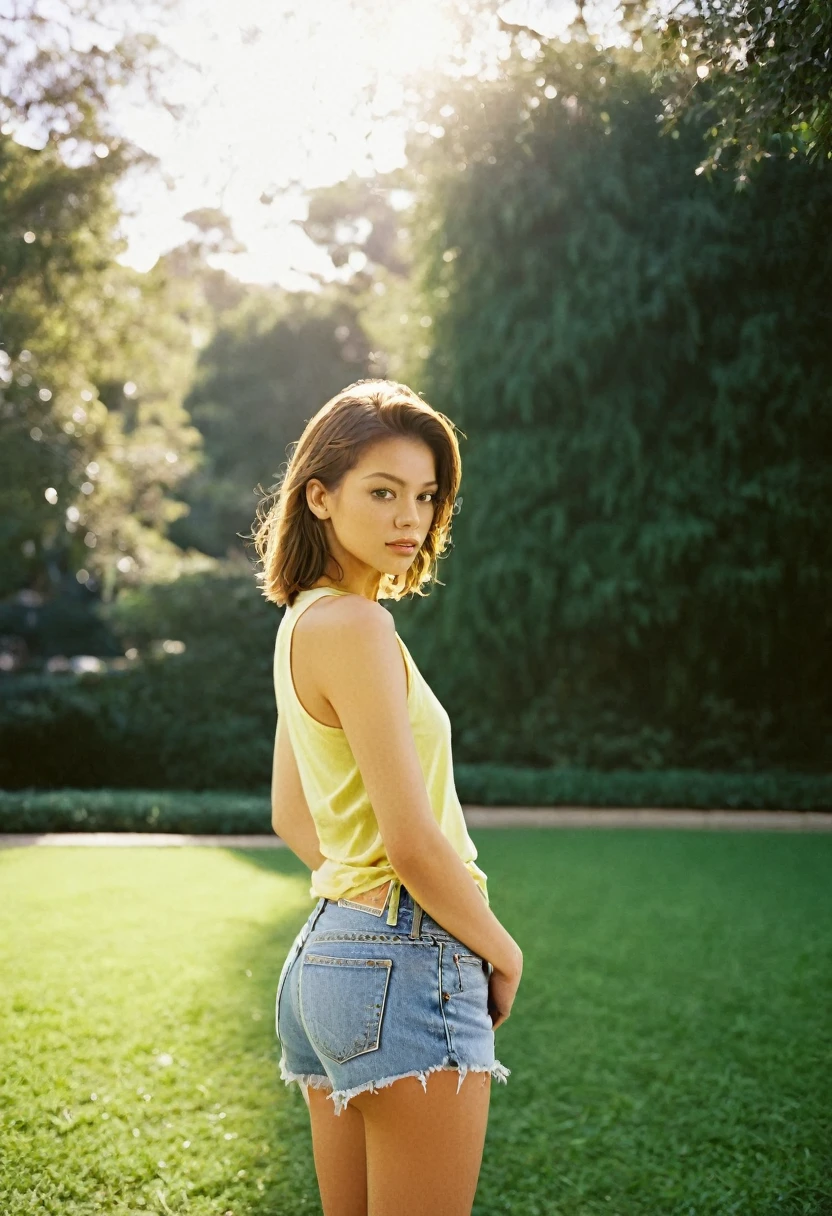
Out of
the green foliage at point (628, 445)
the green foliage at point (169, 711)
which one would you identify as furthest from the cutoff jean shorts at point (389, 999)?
the green foliage at point (169, 711)

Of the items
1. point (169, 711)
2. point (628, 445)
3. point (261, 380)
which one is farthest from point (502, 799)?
point (261, 380)

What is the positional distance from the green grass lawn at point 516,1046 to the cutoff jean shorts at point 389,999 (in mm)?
1809

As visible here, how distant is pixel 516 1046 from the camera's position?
14.1 feet

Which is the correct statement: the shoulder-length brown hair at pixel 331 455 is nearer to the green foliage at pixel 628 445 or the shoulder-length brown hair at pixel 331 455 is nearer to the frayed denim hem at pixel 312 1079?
the frayed denim hem at pixel 312 1079

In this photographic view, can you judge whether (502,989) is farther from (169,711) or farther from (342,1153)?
(169,711)

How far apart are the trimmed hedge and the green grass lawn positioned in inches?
70.6

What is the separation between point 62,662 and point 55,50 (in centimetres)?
1727

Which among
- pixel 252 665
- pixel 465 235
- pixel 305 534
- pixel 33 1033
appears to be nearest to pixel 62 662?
pixel 252 665

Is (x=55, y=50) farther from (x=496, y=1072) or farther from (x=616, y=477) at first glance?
(x=496, y=1072)

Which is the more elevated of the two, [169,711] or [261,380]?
[261,380]

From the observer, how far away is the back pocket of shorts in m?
1.58

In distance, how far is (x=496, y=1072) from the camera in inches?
68.2

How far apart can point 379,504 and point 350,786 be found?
0.44m

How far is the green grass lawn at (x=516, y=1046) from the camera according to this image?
325 centimetres
